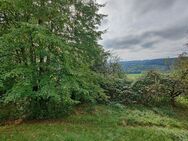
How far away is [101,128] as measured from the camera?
52.5ft

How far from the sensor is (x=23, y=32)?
1466cm

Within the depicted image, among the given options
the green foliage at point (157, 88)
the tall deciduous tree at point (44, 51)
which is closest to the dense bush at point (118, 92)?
the green foliage at point (157, 88)

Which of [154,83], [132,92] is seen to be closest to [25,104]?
[132,92]

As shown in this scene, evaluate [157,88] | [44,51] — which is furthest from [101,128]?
[157,88]

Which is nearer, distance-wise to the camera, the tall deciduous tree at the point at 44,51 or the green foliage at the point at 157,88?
the tall deciduous tree at the point at 44,51

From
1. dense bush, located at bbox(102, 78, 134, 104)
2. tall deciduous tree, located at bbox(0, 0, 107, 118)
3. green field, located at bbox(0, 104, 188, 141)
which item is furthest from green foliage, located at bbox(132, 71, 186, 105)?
tall deciduous tree, located at bbox(0, 0, 107, 118)

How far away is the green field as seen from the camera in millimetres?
14328

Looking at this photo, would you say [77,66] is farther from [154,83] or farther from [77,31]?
[154,83]

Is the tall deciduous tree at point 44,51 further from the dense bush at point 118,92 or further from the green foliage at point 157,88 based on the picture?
the green foliage at point 157,88

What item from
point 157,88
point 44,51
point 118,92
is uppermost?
point 44,51

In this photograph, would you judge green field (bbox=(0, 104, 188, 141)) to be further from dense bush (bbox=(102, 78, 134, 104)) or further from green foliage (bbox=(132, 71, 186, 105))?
green foliage (bbox=(132, 71, 186, 105))

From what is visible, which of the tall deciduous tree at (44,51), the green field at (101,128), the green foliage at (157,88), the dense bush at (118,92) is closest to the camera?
the green field at (101,128)

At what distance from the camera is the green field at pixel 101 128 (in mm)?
14328

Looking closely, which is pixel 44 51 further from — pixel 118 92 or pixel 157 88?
pixel 157 88
